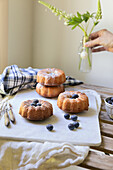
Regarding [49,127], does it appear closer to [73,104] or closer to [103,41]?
[73,104]

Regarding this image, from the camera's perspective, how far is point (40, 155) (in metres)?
0.80

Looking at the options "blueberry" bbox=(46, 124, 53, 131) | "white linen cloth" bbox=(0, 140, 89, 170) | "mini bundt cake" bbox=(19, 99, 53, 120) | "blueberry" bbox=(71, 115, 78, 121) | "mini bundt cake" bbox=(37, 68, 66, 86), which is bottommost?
"white linen cloth" bbox=(0, 140, 89, 170)

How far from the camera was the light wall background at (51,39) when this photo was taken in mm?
2074

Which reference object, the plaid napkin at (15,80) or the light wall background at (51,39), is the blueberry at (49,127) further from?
the light wall background at (51,39)

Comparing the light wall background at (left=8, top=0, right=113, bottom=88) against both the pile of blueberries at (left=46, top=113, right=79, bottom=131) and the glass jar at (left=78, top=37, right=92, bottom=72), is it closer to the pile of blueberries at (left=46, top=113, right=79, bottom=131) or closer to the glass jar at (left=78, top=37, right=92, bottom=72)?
the glass jar at (left=78, top=37, right=92, bottom=72)

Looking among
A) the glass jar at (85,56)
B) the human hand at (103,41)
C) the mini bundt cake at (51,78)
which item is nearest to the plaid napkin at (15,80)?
the mini bundt cake at (51,78)

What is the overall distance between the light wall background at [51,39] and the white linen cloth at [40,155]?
1.41m

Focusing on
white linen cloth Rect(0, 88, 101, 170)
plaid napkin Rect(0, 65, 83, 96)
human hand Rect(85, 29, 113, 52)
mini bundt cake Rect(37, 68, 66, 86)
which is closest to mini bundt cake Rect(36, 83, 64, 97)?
mini bundt cake Rect(37, 68, 66, 86)

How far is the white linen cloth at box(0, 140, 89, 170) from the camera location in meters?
0.79

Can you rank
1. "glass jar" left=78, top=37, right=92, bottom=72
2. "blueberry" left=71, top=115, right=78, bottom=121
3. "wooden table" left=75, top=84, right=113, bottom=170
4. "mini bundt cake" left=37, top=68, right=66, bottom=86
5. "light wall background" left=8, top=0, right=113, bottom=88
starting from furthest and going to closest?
1. "light wall background" left=8, top=0, right=113, bottom=88
2. "glass jar" left=78, top=37, right=92, bottom=72
3. "mini bundt cake" left=37, top=68, right=66, bottom=86
4. "blueberry" left=71, top=115, right=78, bottom=121
5. "wooden table" left=75, top=84, right=113, bottom=170

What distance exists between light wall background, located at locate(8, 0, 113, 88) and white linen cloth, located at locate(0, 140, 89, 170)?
1.41m

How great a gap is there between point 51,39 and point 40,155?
1.77 metres

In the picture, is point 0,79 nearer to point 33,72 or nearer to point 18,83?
point 18,83

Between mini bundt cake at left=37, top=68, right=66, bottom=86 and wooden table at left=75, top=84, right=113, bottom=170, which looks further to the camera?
mini bundt cake at left=37, top=68, right=66, bottom=86
